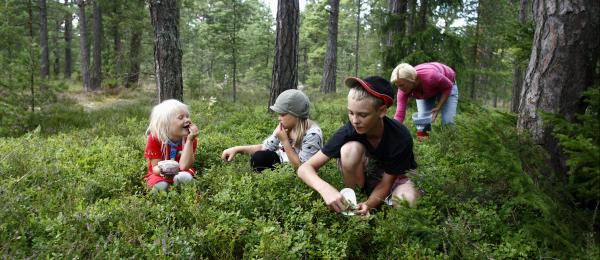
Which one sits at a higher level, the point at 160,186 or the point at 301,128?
the point at 301,128

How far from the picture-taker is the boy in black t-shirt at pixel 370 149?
3.14m

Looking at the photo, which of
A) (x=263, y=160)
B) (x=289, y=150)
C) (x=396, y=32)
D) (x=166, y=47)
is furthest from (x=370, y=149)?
(x=396, y=32)

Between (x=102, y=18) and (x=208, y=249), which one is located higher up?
(x=102, y=18)

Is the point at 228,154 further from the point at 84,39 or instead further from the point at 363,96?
the point at 84,39

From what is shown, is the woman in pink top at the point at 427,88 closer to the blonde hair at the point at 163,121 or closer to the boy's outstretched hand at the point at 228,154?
the boy's outstretched hand at the point at 228,154

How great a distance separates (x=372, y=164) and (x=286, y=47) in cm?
459

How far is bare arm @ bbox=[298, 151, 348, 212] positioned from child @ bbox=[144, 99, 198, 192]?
1.36m

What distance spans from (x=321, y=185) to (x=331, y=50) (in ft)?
48.6

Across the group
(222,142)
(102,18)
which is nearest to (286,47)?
(222,142)

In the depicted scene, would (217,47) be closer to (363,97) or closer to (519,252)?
(363,97)

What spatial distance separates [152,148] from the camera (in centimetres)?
418

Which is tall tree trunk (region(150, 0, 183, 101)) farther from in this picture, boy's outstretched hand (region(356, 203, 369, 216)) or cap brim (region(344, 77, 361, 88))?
boy's outstretched hand (region(356, 203, 369, 216))

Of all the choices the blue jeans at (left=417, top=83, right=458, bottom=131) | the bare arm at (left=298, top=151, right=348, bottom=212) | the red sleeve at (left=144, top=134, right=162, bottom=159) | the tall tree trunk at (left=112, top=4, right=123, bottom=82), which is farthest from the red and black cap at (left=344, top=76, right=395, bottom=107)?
the tall tree trunk at (left=112, top=4, right=123, bottom=82)

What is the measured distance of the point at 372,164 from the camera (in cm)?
370
